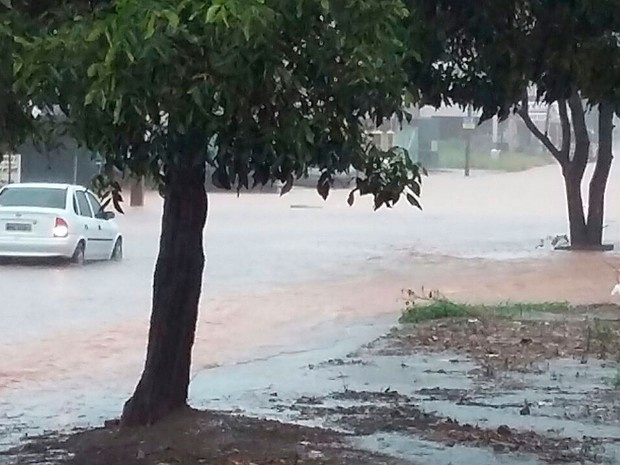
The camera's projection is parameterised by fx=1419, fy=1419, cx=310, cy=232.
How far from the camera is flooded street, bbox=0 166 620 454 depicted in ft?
43.1

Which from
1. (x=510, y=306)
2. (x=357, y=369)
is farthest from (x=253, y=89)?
(x=510, y=306)

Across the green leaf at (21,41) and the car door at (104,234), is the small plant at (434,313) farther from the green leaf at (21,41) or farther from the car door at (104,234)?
the green leaf at (21,41)

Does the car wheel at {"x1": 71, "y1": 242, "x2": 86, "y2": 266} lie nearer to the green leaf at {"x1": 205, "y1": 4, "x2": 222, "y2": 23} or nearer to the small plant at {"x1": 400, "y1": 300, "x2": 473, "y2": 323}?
the small plant at {"x1": 400, "y1": 300, "x2": 473, "y2": 323}

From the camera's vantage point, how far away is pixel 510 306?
1842 centimetres

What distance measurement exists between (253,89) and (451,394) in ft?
21.5

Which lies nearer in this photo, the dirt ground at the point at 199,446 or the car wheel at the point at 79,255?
the dirt ground at the point at 199,446

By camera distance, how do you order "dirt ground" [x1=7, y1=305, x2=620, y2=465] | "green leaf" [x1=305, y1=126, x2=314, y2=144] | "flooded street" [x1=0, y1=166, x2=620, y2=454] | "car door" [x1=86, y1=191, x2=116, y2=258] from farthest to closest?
"car door" [x1=86, y1=191, x2=116, y2=258]
"flooded street" [x1=0, y1=166, x2=620, y2=454]
"dirt ground" [x1=7, y1=305, x2=620, y2=465]
"green leaf" [x1=305, y1=126, x2=314, y2=144]

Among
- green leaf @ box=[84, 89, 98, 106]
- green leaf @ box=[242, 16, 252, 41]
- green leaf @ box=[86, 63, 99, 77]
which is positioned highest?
green leaf @ box=[242, 16, 252, 41]

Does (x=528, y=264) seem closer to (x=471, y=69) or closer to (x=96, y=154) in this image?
(x=471, y=69)

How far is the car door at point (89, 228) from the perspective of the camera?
25.4 meters

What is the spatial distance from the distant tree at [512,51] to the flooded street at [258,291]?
4028 millimetres

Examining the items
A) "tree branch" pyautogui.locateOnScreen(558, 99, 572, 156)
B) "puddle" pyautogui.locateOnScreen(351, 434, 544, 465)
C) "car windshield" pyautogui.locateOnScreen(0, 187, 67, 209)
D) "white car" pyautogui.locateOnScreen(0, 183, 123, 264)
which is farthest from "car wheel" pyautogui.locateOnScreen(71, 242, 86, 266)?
"puddle" pyautogui.locateOnScreen(351, 434, 544, 465)

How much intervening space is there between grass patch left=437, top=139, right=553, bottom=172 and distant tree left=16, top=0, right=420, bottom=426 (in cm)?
6764

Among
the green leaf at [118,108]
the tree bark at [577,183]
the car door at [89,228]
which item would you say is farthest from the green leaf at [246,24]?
the tree bark at [577,183]
